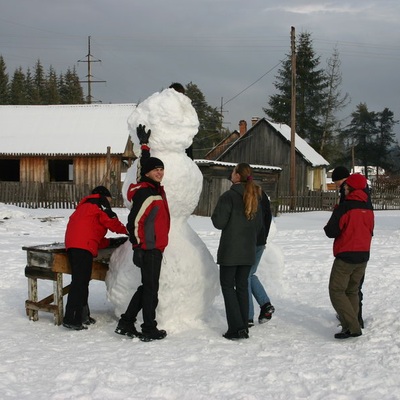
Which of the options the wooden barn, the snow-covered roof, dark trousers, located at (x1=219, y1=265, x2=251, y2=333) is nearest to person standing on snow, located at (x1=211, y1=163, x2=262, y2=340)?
dark trousers, located at (x1=219, y1=265, x2=251, y2=333)

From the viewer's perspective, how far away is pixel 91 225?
19.9ft

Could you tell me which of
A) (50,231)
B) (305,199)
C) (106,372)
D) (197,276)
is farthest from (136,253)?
(305,199)

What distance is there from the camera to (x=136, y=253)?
5535 millimetres

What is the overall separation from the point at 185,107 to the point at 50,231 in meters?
10.3

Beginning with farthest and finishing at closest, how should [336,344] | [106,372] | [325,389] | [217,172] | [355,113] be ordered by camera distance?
[355,113], [217,172], [336,344], [106,372], [325,389]

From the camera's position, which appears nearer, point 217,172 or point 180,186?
point 180,186

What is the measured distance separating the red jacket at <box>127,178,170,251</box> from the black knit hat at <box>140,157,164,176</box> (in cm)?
17

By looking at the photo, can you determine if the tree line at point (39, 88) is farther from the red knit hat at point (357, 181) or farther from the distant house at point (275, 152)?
the red knit hat at point (357, 181)

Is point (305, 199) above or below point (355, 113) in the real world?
below

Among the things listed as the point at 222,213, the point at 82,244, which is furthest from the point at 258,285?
the point at 82,244

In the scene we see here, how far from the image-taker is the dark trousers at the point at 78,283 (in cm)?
600

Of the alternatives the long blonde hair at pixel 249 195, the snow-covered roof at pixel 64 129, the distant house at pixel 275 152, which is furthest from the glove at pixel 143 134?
the distant house at pixel 275 152

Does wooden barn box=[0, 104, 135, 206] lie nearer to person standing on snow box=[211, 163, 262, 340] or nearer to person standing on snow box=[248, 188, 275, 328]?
person standing on snow box=[248, 188, 275, 328]

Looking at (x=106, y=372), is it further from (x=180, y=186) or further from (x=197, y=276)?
(x=180, y=186)
